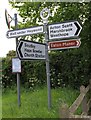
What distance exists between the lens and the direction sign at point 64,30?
5.98 m

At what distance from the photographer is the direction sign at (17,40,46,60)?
19.7 feet

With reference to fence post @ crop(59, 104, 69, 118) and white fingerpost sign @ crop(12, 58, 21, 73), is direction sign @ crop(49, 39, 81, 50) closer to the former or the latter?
white fingerpost sign @ crop(12, 58, 21, 73)

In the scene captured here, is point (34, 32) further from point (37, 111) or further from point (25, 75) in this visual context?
point (25, 75)

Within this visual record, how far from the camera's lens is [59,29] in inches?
243

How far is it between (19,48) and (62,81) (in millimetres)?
5906

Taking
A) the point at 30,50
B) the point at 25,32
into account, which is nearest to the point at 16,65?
the point at 25,32

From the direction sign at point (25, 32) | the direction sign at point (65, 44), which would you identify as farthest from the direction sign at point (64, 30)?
the direction sign at point (25, 32)

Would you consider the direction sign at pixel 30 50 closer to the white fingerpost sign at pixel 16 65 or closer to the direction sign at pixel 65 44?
the direction sign at pixel 65 44

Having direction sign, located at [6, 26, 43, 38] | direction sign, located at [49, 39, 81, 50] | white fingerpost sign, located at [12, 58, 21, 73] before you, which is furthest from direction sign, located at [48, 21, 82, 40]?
white fingerpost sign, located at [12, 58, 21, 73]

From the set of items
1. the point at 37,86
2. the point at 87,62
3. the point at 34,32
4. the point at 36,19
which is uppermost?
the point at 36,19

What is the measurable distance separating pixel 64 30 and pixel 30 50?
2.57 feet

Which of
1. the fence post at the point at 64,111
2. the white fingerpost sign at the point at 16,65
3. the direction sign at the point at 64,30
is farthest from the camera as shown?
the white fingerpost sign at the point at 16,65

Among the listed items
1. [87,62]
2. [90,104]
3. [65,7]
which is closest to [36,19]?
[65,7]

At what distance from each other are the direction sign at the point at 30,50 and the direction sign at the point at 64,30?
1.07 ft
